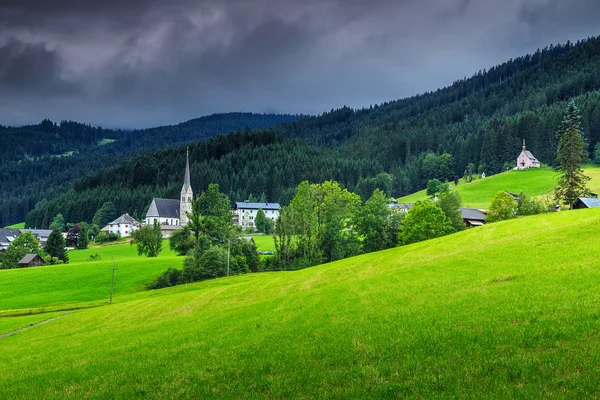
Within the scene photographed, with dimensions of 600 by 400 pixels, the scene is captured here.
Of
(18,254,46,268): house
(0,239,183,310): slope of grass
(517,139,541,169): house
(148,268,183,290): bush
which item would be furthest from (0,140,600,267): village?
(148,268,183,290): bush

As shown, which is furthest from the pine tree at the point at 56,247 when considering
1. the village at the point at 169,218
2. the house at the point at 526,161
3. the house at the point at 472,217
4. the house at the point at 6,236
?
the house at the point at 526,161

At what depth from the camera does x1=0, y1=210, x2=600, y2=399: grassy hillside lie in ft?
40.7

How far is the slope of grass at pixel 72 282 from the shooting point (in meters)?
69.5

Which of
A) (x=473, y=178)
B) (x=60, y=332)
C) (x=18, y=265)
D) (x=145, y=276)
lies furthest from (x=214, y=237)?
(x=473, y=178)

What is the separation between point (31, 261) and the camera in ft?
348

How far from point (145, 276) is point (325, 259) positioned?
123 feet

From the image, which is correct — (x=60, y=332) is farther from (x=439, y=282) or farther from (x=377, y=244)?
(x=377, y=244)

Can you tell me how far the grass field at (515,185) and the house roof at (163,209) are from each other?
127461 mm

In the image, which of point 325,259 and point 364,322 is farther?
point 325,259

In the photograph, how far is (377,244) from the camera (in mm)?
87375

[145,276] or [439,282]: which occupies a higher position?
[439,282]

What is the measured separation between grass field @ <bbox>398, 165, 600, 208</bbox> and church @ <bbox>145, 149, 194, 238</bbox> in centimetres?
11743

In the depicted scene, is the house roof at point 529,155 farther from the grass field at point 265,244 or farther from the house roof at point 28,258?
the house roof at point 28,258

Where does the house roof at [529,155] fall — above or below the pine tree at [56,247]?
above
